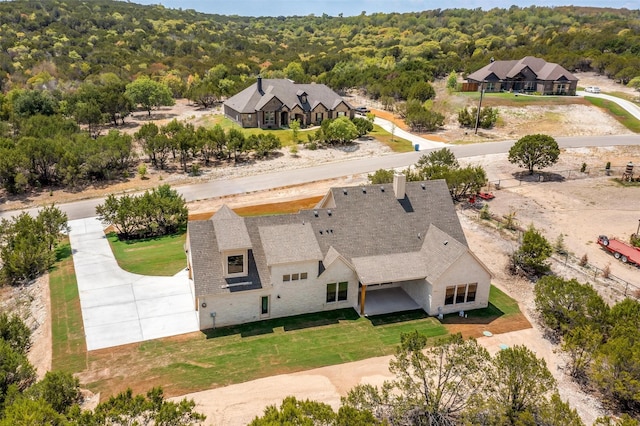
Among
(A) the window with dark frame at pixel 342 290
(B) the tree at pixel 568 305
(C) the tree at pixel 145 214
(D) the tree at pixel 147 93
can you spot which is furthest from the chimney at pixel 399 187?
(D) the tree at pixel 147 93

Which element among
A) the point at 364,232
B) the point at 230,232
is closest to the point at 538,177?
the point at 364,232

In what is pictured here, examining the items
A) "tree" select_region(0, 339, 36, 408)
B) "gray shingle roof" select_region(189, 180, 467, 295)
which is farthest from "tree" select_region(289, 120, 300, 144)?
"tree" select_region(0, 339, 36, 408)

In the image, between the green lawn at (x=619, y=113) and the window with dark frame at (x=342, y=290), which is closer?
the window with dark frame at (x=342, y=290)

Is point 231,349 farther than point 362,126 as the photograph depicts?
No

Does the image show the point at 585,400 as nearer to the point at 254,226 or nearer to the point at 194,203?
the point at 254,226

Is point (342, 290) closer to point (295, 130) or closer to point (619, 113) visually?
point (295, 130)

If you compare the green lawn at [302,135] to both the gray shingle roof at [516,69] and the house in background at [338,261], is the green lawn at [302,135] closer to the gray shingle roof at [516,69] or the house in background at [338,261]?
the gray shingle roof at [516,69]
